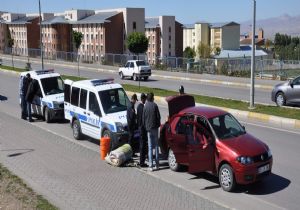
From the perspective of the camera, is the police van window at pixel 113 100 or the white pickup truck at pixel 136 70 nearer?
the police van window at pixel 113 100

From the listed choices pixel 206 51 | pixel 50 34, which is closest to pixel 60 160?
pixel 50 34

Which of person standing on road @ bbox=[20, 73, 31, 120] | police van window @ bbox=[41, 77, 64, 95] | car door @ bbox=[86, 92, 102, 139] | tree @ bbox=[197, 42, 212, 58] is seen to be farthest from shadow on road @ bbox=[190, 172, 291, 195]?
tree @ bbox=[197, 42, 212, 58]

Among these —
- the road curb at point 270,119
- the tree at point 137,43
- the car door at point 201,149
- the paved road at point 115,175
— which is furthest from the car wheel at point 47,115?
the tree at point 137,43

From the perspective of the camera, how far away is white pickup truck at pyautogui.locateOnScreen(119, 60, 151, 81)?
38875 mm

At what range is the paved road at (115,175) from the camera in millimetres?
9141

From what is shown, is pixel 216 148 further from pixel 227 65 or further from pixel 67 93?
pixel 227 65

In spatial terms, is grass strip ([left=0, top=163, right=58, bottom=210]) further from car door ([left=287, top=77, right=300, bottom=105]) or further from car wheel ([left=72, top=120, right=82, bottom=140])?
car door ([left=287, top=77, right=300, bottom=105])

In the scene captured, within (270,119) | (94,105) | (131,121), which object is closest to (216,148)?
(131,121)

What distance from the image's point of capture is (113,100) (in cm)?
1387

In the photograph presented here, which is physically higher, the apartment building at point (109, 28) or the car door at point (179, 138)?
the apartment building at point (109, 28)

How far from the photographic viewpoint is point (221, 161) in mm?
9555

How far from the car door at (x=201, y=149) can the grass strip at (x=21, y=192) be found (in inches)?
125

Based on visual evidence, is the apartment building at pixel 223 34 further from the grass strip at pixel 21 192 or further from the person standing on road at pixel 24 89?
the grass strip at pixel 21 192

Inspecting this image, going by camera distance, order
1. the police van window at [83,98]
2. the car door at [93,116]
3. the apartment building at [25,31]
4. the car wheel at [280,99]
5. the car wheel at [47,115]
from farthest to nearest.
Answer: the apartment building at [25,31]
the car wheel at [280,99]
the car wheel at [47,115]
the police van window at [83,98]
the car door at [93,116]
